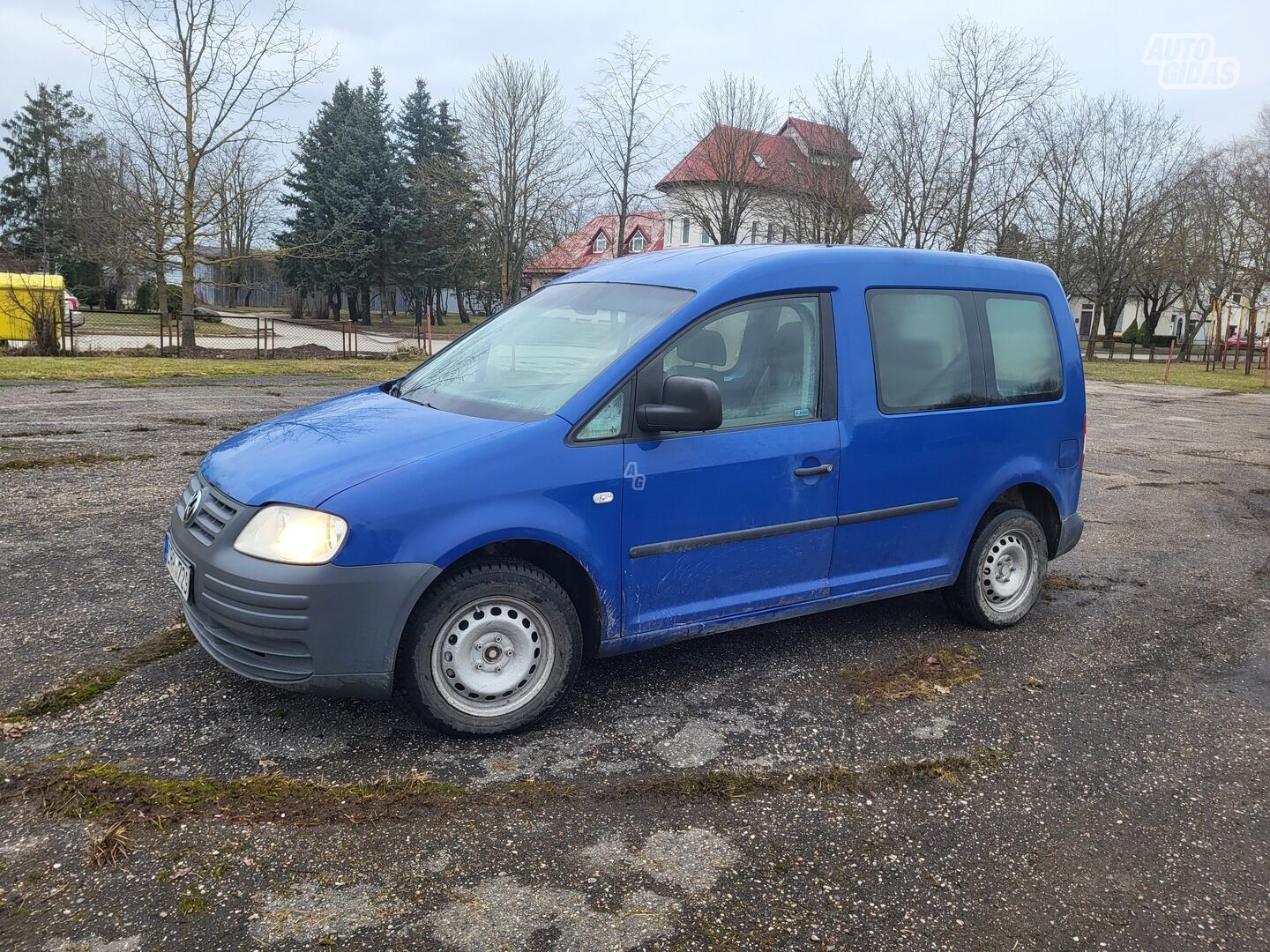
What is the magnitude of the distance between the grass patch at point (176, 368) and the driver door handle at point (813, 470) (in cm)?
1274

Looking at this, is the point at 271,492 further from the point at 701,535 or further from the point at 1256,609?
the point at 1256,609

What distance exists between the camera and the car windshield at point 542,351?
3.89 metres

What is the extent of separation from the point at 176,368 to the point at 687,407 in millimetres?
18583

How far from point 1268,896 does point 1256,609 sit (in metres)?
3.45

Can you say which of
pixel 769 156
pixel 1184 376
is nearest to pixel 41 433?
pixel 769 156

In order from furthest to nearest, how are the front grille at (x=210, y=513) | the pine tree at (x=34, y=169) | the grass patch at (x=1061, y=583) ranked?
1. the pine tree at (x=34, y=169)
2. the grass patch at (x=1061, y=583)
3. the front grille at (x=210, y=513)

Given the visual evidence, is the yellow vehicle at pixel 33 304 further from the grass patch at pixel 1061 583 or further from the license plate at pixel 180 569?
the grass patch at pixel 1061 583

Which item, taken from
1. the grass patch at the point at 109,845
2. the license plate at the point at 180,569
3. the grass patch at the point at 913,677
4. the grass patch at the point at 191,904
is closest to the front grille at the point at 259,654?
the license plate at the point at 180,569

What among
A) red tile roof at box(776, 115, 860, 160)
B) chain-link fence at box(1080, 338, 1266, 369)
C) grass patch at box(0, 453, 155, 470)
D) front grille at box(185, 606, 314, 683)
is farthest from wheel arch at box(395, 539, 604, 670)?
chain-link fence at box(1080, 338, 1266, 369)

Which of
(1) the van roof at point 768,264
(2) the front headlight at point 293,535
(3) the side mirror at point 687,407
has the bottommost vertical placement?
(2) the front headlight at point 293,535

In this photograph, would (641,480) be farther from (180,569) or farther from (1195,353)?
(1195,353)

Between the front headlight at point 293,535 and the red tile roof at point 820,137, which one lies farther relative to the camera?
the red tile roof at point 820,137

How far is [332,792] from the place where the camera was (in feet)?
10.4

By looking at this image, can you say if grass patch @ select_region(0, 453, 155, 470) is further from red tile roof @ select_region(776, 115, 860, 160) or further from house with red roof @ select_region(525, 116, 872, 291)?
red tile roof @ select_region(776, 115, 860, 160)
